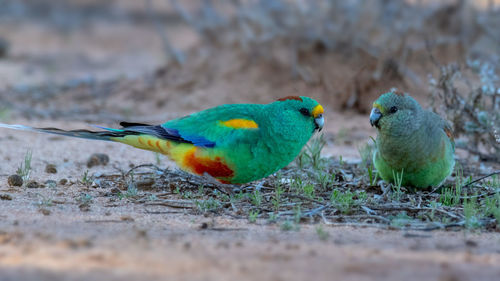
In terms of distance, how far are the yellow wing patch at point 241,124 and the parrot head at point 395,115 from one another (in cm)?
77

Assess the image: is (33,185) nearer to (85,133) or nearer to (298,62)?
(85,133)

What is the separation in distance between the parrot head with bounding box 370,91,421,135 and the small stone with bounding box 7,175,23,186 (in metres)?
2.29

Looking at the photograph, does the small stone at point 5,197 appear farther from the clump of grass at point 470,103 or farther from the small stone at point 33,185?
the clump of grass at point 470,103

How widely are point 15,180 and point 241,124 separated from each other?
1509 millimetres

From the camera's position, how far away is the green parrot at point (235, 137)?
3.72m

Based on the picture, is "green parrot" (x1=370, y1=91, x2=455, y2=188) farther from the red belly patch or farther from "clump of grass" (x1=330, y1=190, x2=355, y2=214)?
the red belly patch

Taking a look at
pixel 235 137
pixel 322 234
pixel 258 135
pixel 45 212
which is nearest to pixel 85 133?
pixel 45 212

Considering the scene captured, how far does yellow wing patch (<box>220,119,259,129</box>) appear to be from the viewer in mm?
3760

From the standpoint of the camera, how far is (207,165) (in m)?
3.78

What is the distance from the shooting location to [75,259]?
7.68ft

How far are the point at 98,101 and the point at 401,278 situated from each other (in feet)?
24.4

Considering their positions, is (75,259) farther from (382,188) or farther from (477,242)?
(382,188)

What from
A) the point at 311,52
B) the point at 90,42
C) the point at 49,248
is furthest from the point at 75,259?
the point at 90,42

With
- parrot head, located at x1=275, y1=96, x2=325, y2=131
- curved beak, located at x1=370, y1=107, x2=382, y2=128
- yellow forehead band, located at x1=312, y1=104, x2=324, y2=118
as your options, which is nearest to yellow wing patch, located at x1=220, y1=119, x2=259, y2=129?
parrot head, located at x1=275, y1=96, x2=325, y2=131
